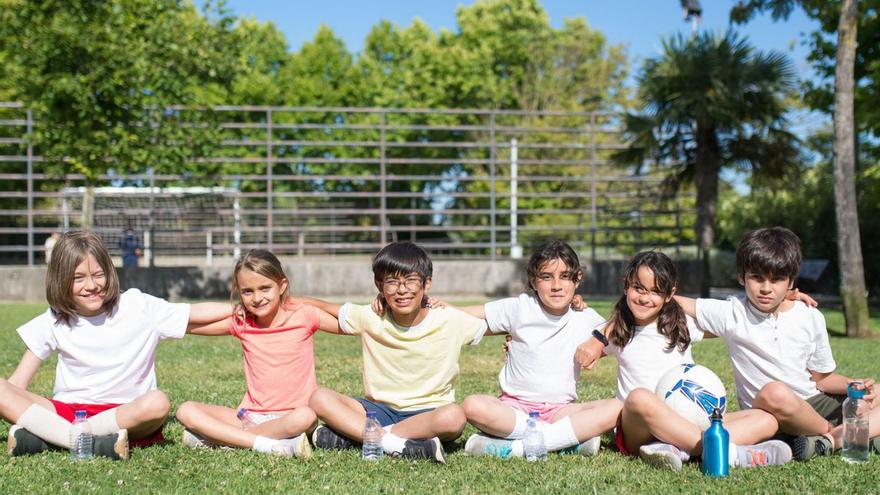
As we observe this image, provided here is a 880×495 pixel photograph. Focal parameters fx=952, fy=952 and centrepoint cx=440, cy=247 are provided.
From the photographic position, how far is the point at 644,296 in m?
4.89

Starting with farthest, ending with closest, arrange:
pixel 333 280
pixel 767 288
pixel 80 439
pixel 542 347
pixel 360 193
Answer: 1. pixel 333 280
2. pixel 360 193
3. pixel 542 347
4. pixel 767 288
5. pixel 80 439

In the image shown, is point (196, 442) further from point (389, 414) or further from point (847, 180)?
point (847, 180)

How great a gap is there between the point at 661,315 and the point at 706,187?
13728 mm

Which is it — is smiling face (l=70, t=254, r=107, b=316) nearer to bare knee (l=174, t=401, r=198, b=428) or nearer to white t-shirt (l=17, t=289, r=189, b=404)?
white t-shirt (l=17, t=289, r=189, b=404)

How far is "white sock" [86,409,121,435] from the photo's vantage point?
4.71 meters

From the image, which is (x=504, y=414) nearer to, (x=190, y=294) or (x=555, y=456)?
(x=555, y=456)

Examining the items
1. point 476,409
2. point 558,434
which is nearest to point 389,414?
point 476,409

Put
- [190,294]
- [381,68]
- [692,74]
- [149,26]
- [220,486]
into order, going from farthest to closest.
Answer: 1. [381,68]
2. [190,294]
3. [692,74]
4. [149,26]
5. [220,486]

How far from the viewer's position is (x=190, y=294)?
18547 mm

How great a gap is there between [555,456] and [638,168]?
1504 cm

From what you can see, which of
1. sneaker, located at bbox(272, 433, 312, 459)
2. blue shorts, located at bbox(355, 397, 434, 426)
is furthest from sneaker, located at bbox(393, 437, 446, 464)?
sneaker, located at bbox(272, 433, 312, 459)

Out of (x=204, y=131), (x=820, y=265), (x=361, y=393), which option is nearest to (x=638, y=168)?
(x=820, y=265)

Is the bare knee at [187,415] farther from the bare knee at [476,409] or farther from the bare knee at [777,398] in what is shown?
the bare knee at [777,398]

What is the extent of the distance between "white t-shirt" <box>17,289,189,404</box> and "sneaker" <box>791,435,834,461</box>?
131 inches
